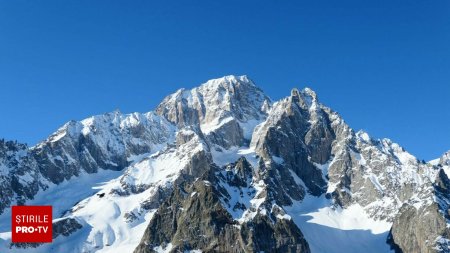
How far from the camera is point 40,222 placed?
579ft

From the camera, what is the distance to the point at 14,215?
16750cm

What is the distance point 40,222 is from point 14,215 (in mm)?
10182
